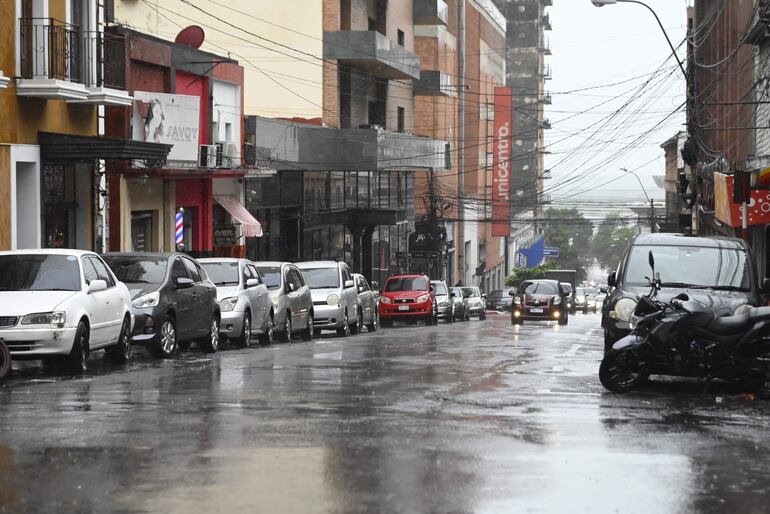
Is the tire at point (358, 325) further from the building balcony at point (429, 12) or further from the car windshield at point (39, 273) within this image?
the building balcony at point (429, 12)

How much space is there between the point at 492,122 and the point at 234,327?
84014 millimetres

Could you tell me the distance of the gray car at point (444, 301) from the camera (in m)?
51.3

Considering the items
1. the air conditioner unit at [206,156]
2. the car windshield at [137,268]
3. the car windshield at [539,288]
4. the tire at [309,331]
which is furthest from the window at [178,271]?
the car windshield at [539,288]

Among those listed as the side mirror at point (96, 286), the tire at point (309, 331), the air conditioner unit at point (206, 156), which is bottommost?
the tire at point (309, 331)

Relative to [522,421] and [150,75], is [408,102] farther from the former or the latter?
[522,421]

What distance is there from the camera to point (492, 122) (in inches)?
4222

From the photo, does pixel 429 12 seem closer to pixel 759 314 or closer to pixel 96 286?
pixel 96 286

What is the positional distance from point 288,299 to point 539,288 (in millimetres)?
21569

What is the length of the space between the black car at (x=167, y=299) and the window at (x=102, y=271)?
4.38ft

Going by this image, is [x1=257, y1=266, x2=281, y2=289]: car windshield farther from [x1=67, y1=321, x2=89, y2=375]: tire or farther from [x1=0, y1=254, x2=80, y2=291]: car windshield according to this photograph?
[x1=67, y1=321, x2=89, y2=375]: tire

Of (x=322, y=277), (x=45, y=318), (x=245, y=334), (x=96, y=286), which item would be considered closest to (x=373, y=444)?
(x=45, y=318)

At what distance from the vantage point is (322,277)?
110ft

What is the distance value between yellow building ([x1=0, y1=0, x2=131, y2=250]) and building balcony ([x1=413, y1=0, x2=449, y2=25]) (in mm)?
45070

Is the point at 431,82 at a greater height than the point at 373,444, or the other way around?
the point at 431,82
